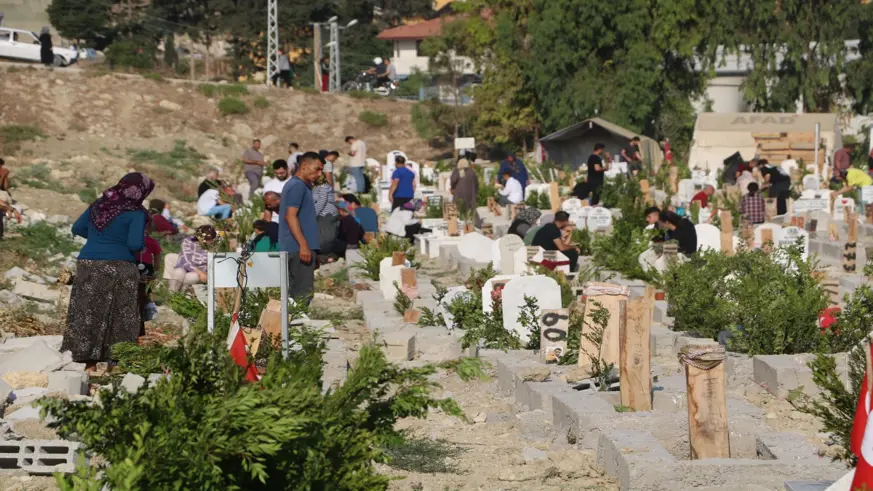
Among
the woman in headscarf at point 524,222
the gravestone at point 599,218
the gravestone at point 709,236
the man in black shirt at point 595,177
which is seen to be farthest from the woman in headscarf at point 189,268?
the man in black shirt at point 595,177

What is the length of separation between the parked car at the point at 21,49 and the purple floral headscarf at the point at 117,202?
41769mm

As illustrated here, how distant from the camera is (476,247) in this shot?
16.8 metres

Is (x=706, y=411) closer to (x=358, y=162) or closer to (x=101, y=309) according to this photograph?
(x=101, y=309)

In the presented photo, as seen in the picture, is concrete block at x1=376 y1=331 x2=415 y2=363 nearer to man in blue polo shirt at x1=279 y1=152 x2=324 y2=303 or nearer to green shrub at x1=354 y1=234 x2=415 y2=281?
man in blue polo shirt at x1=279 y1=152 x2=324 y2=303

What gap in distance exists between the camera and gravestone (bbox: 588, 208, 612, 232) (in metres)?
20.1

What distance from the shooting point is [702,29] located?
42.6 meters

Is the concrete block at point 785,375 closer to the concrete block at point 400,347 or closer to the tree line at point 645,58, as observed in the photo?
the concrete block at point 400,347

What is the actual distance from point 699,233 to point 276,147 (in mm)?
29172

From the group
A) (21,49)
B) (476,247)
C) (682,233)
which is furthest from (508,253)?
(21,49)

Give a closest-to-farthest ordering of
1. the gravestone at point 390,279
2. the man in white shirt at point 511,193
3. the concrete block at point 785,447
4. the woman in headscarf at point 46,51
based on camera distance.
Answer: the concrete block at point 785,447 < the gravestone at point 390,279 < the man in white shirt at point 511,193 < the woman in headscarf at point 46,51

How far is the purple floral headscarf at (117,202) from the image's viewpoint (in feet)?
30.2

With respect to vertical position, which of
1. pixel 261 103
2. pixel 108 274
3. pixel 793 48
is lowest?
pixel 108 274

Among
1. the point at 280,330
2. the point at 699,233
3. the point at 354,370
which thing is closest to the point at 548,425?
the point at 280,330

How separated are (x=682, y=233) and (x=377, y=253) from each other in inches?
138
